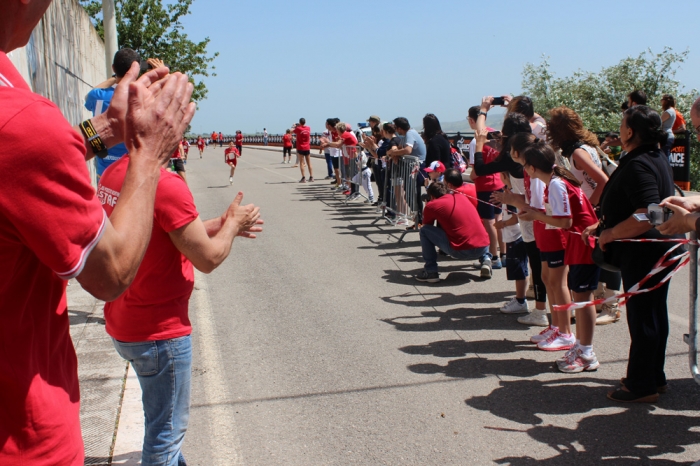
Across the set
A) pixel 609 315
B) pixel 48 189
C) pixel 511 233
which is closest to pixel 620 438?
pixel 609 315

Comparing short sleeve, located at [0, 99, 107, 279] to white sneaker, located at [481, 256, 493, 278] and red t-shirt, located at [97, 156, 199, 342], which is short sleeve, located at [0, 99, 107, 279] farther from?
white sneaker, located at [481, 256, 493, 278]

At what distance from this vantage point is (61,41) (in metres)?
11.7

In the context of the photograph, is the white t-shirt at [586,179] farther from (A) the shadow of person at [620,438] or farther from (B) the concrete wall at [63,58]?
(B) the concrete wall at [63,58]

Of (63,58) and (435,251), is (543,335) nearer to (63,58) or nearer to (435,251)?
(435,251)

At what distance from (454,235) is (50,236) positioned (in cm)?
723

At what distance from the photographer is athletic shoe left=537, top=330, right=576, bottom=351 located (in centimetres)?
572

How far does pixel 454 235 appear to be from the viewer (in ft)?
27.5

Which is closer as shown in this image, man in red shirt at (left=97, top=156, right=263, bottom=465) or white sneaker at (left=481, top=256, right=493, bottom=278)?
man in red shirt at (left=97, top=156, right=263, bottom=465)

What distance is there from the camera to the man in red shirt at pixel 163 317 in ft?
9.80

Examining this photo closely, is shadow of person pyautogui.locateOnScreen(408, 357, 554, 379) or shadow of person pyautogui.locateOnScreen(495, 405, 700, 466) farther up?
shadow of person pyautogui.locateOnScreen(408, 357, 554, 379)

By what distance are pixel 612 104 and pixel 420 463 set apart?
2485cm

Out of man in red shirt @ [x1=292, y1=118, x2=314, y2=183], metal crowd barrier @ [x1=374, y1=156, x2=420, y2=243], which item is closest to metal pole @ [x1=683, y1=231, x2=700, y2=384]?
metal crowd barrier @ [x1=374, y1=156, x2=420, y2=243]

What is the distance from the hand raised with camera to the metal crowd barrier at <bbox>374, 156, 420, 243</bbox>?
29.7 feet

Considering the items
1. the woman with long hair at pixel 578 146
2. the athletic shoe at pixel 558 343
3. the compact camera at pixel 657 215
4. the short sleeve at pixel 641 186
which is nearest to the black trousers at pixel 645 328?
the short sleeve at pixel 641 186
